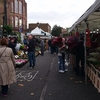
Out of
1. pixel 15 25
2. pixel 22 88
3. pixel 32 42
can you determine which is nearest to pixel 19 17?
pixel 15 25

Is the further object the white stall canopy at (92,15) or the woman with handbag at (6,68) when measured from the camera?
the woman with handbag at (6,68)

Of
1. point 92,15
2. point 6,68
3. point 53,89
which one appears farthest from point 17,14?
point 6,68

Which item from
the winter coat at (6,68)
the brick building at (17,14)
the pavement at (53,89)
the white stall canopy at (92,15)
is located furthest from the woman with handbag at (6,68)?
the brick building at (17,14)

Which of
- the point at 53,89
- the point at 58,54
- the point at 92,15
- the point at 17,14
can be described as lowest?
the point at 53,89

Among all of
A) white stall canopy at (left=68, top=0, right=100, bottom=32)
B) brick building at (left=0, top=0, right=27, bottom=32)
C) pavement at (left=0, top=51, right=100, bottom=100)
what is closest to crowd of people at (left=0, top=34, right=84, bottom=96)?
pavement at (left=0, top=51, right=100, bottom=100)

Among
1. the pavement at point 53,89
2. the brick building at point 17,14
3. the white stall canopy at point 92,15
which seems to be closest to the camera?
the white stall canopy at point 92,15

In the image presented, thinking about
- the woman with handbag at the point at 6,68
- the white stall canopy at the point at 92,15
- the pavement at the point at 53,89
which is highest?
the white stall canopy at the point at 92,15

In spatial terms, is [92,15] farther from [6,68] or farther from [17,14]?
[17,14]

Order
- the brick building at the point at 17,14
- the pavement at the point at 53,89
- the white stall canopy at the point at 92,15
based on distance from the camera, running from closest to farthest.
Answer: the white stall canopy at the point at 92,15 → the pavement at the point at 53,89 → the brick building at the point at 17,14

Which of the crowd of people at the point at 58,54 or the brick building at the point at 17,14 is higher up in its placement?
the brick building at the point at 17,14

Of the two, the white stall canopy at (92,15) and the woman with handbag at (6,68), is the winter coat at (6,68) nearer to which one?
the woman with handbag at (6,68)

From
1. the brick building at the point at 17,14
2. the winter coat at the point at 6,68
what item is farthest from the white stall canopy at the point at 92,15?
the brick building at the point at 17,14

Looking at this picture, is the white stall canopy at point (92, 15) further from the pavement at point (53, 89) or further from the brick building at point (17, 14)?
the brick building at point (17, 14)

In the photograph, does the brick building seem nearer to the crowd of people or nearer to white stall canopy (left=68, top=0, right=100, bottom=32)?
the crowd of people
